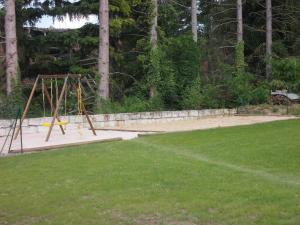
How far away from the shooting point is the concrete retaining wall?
1719 centimetres

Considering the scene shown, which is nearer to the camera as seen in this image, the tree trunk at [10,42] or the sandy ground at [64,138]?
the sandy ground at [64,138]

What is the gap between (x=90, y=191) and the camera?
757 cm

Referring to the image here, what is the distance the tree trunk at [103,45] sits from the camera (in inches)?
826

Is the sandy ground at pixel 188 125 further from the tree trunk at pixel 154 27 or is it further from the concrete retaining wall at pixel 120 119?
the tree trunk at pixel 154 27

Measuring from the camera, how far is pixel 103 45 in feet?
69.4

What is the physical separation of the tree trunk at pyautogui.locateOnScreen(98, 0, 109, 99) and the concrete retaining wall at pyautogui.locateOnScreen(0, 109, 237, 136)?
5.84ft

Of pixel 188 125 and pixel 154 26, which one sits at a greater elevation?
pixel 154 26

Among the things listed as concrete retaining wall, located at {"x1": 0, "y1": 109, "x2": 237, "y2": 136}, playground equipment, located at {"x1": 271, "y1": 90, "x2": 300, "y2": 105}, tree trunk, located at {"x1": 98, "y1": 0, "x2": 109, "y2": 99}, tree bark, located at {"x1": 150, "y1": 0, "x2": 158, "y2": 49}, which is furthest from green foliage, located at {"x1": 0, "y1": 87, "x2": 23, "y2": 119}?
playground equipment, located at {"x1": 271, "y1": 90, "x2": 300, "y2": 105}

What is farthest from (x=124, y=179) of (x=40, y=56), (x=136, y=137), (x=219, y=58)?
(x=219, y=58)

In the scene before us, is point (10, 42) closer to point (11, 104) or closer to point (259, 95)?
point (11, 104)

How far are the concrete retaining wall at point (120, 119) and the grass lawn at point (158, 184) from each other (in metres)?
5.02

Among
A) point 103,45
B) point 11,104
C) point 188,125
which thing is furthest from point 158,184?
point 103,45

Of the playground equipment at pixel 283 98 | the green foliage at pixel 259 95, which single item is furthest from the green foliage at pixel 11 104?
the playground equipment at pixel 283 98

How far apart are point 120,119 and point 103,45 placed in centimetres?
343
